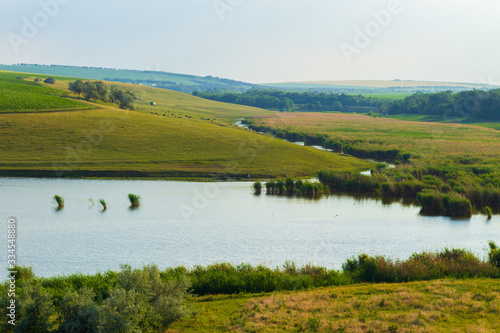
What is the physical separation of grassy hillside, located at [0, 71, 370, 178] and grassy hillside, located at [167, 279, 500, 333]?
145ft

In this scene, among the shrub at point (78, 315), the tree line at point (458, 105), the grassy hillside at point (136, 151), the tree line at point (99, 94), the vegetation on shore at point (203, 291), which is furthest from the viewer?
the tree line at point (458, 105)

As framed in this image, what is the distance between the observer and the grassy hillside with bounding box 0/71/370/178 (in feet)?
217

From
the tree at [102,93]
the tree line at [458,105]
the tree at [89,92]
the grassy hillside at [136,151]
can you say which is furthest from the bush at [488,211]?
the tree line at [458,105]

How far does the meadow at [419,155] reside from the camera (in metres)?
55.5

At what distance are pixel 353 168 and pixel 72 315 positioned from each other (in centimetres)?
5825

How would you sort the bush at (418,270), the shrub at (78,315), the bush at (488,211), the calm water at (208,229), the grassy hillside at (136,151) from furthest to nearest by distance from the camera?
the grassy hillside at (136,151) → the bush at (488,211) → the calm water at (208,229) → the bush at (418,270) → the shrub at (78,315)

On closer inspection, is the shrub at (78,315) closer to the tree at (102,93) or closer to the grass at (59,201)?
the grass at (59,201)

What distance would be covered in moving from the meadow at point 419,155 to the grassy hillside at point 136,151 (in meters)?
9.91

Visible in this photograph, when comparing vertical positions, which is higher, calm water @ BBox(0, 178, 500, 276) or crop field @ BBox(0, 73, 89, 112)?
crop field @ BBox(0, 73, 89, 112)

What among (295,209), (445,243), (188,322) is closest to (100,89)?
(295,209)

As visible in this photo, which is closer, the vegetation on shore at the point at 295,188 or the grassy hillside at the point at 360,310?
the grassy hillside at the point at 360,310

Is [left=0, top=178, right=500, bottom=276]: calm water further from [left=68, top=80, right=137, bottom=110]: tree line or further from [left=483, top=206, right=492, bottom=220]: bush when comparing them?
[left=68, top=80, right=137, bottom=110]: tree line

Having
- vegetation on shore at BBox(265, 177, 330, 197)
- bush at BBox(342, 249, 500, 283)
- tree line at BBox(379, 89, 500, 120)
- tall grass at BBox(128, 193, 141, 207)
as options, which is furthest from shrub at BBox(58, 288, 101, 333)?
tree line at BBox(379, 89, 500, 120)

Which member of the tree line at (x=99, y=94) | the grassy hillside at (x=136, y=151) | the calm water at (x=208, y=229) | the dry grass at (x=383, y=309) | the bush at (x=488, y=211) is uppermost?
the tree line at (x=99, y=94)
